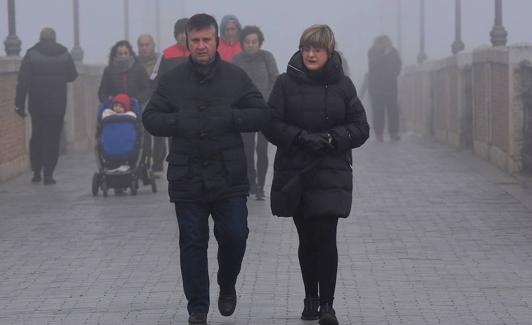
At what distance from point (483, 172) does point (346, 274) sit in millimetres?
9110

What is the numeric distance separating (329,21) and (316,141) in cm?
12274

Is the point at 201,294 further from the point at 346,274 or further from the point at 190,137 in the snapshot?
the point at 346,274

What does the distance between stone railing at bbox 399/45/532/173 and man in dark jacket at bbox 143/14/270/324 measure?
10225 millimetres

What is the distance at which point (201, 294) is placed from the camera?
8.48m

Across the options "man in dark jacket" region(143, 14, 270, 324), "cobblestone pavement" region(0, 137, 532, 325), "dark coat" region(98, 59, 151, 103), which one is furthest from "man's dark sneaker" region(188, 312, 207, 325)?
"dark coat" region(98, 59, 151, 103)

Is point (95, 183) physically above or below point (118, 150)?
below

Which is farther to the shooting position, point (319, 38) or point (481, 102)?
point (481, 102)

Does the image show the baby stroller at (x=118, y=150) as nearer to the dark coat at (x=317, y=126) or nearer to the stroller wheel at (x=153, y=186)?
the stroller wheel at (x=153, y=186)

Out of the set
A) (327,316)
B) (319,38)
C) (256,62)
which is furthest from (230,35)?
(327,316)

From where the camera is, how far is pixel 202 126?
8.45 meters

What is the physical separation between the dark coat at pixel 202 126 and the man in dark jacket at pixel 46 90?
9.94 metres

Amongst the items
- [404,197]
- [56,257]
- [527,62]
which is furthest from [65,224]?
[527,62]

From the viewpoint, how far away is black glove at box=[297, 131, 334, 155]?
27.3 ft

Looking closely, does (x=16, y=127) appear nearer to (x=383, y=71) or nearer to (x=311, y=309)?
(x=383, y=71)
